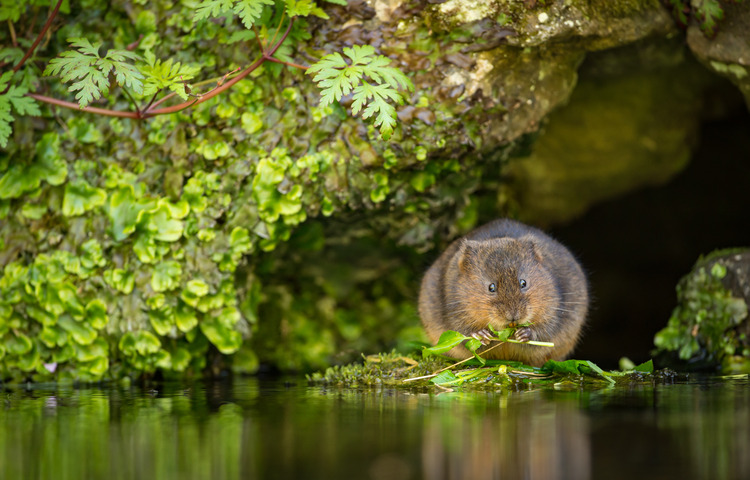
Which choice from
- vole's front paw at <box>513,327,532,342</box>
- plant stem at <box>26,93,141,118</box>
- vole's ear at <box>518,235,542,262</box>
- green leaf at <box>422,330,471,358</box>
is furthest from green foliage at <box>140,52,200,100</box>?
vole's front paw at <box>513,327,532,342</box>

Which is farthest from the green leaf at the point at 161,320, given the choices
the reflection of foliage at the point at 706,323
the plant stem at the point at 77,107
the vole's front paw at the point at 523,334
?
the reflection of foliage at the point at 706,323

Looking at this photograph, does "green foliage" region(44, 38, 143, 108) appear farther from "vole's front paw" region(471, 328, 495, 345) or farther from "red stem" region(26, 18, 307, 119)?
"vole's front paw" region(471, 328, 495, 345)

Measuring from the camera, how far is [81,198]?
677 centimetres

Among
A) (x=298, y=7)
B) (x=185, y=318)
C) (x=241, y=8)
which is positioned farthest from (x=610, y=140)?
(x=185, y=318)

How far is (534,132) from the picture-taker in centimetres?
743

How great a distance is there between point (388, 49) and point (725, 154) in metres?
5.76

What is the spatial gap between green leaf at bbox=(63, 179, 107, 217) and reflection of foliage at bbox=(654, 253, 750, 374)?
5194mm

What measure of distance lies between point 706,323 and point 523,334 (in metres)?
2.28

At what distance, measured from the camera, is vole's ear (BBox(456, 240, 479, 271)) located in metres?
6.31

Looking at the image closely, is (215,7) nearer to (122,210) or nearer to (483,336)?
(122,210)

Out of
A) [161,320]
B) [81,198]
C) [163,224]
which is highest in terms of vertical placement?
[81,198]

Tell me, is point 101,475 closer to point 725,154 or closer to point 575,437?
point 575,437

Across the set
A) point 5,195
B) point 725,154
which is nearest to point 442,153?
point 5,195

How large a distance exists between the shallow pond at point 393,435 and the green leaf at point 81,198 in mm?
1879
